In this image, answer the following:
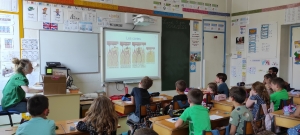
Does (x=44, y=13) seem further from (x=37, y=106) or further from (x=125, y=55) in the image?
(x=37, y=106)

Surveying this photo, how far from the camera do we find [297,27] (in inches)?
231

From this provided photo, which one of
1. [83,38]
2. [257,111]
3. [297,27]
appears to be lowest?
[257,111]

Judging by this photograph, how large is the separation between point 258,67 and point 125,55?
3.81 metres

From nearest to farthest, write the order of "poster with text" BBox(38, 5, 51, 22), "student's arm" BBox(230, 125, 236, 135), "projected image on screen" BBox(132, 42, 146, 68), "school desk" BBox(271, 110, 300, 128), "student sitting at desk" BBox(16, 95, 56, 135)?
1. "student sitting at desk" BBox(16, 95, 56, 135)
2. "student's arm" BBox(230, 125, 236, 135)
3. "school desk" BBox(271, 110, 300, 128)
4. "poster with text" BBox(38, 5, 51, 22)
5. "projected image on screen" BBox(132, 42, 146, 68)

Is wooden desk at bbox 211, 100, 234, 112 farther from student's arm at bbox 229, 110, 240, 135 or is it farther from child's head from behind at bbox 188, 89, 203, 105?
child's head from behind at bbox 188, 89, 203, 105

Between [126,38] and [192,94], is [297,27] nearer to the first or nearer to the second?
[126,38]

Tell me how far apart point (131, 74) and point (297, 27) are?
436 centimetres

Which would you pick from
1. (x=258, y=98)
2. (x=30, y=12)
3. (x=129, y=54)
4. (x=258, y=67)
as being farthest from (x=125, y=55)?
(x=258, y=67)

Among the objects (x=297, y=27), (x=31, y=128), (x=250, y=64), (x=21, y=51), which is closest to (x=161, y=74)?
(x=250, y=64)

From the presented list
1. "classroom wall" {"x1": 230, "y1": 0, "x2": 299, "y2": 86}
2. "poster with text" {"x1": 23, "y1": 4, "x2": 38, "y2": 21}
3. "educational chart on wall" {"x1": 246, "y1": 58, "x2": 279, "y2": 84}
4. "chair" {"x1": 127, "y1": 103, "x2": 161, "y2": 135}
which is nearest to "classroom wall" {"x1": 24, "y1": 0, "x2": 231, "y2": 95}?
"poster with text" {"x1": 23, "y1": 4, "x2": 38, "y2": 21}

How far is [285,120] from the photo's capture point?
296cm

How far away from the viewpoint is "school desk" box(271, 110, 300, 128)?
288cm

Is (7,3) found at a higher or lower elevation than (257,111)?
higher

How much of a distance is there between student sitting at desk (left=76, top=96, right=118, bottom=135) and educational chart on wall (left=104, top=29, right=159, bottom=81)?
3.13 m
